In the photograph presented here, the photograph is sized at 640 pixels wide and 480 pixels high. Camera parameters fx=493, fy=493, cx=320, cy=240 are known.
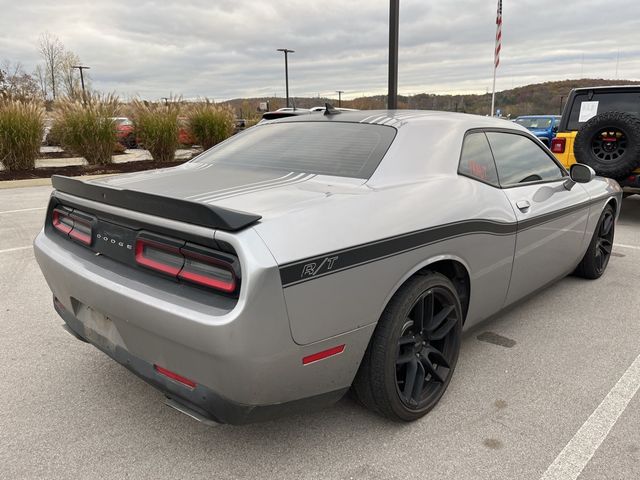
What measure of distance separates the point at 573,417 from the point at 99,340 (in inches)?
90.1

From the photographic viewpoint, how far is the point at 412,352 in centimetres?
238

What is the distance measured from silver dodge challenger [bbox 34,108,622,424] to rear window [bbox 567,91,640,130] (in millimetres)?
4916

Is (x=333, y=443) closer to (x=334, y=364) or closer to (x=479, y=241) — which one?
(x=334, y=364)

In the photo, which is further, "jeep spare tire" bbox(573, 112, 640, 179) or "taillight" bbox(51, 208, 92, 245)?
"jeep spare tire" bbox(573, 112, 640, 179)

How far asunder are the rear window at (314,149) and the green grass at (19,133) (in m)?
11.5

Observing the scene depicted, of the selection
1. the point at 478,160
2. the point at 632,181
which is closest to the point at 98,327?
the point at 478,160

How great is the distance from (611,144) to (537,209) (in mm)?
3841

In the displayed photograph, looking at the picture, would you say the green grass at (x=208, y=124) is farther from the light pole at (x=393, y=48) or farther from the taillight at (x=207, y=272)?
the taillight at (x=207, y=272)

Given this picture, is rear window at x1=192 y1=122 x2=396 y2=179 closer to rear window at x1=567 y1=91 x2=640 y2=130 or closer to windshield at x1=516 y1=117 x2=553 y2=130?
rear window at x1=567 y1=91 x2=640 y2=130

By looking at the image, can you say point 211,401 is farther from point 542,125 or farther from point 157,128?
point 542,125

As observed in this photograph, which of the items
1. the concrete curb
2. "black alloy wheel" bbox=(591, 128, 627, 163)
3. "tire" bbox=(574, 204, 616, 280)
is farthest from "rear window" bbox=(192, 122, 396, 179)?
the concrete curb

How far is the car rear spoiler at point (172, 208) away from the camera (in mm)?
1716

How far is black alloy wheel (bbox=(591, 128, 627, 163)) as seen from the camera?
6031 millimetres

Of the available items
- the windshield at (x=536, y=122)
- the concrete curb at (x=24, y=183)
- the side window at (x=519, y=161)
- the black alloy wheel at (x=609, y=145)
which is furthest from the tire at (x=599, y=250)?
the windshield at (x=536, y=122)
